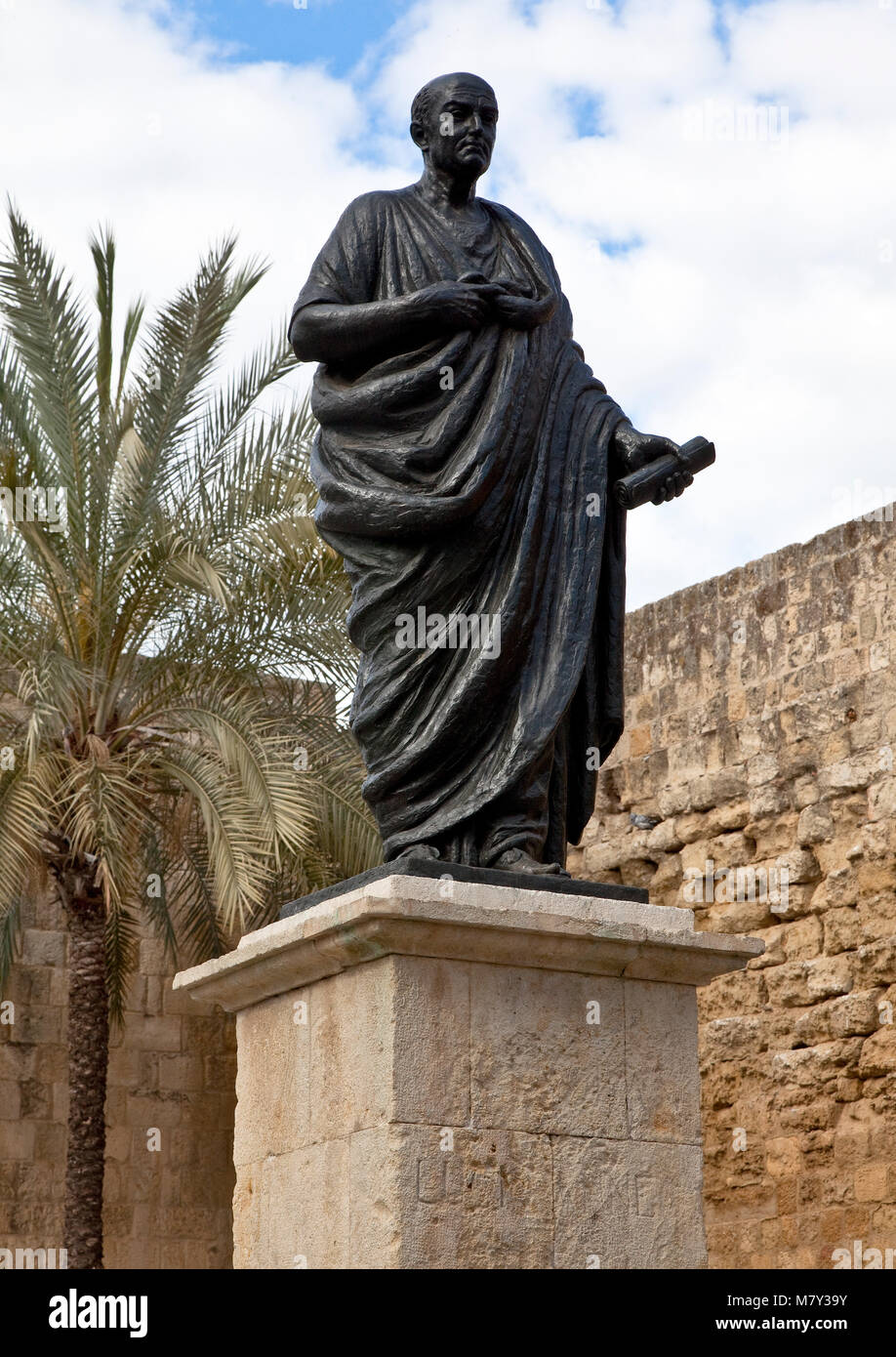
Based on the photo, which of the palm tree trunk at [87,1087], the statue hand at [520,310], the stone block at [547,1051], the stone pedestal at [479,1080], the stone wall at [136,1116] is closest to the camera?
the stone pedestal at [479,1080]

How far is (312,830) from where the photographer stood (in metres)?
9.59

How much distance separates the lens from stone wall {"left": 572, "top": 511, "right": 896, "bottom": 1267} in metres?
8.95

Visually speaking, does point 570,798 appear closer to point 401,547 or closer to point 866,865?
point 401,547

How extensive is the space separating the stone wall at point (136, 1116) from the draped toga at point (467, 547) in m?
8.32

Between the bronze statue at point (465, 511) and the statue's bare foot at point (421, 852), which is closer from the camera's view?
the statue's bare foot at point (421, 852)

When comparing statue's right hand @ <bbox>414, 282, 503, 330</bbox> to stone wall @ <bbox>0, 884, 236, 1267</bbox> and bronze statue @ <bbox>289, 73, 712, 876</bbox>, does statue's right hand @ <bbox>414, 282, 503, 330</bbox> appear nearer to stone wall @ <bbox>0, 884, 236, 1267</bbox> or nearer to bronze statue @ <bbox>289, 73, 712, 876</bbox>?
bronze statue @ <bbox>289, 73, 712, 876</bbox>

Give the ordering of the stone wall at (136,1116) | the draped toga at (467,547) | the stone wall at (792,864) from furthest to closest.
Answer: the stone wall at (136,1116)
the stone wall at (792,864)
the draped toga at (467,547)

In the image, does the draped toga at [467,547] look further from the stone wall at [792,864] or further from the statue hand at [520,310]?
the stone wall at [792,864]

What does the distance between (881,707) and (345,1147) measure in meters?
5.72

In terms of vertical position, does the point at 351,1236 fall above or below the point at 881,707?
below

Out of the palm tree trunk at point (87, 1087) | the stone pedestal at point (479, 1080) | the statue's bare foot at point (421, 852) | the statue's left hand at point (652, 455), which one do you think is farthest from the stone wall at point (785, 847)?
the statue's bare foot at point (421, 852)

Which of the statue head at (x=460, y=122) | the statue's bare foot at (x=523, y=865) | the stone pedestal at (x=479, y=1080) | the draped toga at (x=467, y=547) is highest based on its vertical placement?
the statue head at (x=460, y=122)

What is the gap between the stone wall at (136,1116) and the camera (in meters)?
12.0

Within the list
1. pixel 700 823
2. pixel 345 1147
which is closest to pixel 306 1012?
pixel 345 1147
